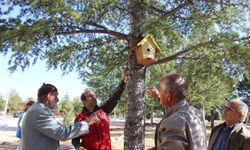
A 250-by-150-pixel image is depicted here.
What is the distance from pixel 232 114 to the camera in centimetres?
469

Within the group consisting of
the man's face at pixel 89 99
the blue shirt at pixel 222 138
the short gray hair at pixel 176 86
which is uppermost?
the short gray hair at pixel 176 86

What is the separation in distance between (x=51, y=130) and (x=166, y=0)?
3545 mm

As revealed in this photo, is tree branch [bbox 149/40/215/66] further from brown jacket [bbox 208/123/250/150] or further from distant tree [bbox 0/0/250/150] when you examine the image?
brown jacket [bbox 208/123/250/150]

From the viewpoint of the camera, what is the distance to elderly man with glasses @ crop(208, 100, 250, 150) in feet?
14.4

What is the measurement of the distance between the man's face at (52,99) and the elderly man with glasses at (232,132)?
2.09 metres

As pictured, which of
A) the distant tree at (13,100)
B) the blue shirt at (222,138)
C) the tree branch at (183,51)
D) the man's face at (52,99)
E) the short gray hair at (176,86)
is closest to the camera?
the short gray hair at (176,86)

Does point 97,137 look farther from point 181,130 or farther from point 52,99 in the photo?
point 181,130

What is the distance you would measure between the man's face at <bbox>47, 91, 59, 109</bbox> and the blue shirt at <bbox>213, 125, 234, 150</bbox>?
210 cm

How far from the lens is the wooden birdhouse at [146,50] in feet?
18.6

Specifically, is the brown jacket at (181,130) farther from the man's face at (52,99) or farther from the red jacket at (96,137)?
the red jacket at (96,137)

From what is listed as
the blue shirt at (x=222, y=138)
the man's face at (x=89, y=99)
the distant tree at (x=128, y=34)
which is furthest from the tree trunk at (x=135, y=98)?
the blue shirt at (x=222, y=138)

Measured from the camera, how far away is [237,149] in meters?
4.36

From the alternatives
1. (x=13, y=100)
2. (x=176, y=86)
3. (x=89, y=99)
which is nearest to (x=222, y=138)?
(x=89, y=99)

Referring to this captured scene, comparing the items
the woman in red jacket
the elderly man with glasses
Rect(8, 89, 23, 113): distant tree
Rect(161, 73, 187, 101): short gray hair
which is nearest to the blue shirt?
the elderly man with glasses
